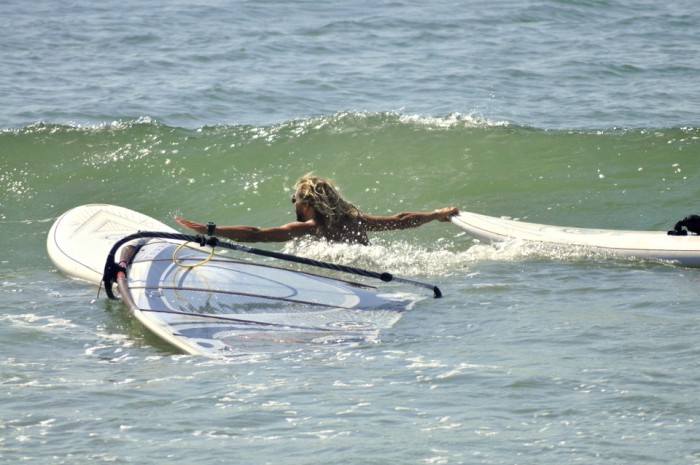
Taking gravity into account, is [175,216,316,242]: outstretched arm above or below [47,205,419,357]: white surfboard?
above

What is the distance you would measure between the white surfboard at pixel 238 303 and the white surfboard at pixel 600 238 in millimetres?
1956

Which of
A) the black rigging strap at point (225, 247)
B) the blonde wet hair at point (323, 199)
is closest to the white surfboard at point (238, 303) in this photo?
the black rigging strap at point (225, 247)

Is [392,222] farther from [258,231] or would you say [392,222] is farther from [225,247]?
[225,247]

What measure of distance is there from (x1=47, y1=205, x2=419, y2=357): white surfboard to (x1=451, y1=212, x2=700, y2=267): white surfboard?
1.96 meters

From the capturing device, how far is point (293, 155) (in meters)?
11.9

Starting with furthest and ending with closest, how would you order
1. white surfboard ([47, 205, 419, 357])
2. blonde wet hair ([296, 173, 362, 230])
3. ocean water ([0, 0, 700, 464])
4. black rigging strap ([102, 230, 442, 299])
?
1. blonde wet hair ([296, 173, 362, 230])
2. black rigging strap ([102, 230, 442, 299])
3. white surfboard ([47, 205, 419, 357])
4. ocean water ([0, 0, 700, 464])

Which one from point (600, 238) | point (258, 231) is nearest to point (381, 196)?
point (600, 238)

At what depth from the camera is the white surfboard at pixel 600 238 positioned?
7.56m

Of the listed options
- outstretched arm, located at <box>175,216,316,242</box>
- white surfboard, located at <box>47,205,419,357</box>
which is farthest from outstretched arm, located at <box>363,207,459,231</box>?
white surfboard, located at <box>47,205,419,357</box>

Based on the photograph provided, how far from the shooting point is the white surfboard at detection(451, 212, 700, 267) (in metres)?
7.56

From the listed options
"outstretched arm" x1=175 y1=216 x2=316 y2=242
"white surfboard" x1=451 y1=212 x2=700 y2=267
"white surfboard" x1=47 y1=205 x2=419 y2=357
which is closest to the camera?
"white surfboard" x1=47 y1=205 x2=419 y2=357

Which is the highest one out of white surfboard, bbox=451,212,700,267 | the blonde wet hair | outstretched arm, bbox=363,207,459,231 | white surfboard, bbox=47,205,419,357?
the blonde wet hair

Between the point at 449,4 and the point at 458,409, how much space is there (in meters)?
16.8

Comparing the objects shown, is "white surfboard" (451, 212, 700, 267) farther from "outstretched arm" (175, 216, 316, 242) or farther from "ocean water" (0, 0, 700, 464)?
"outstretched arm" (175, 216, 316, 242)
